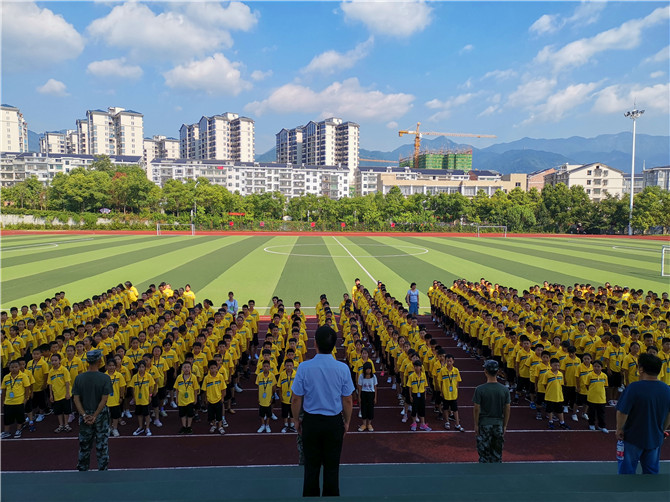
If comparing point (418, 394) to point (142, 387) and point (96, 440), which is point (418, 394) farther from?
point (96, 440)

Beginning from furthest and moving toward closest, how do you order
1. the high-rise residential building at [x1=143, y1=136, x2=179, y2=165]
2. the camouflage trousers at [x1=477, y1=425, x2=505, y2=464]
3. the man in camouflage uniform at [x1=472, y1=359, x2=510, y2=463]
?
the high-rise residential building at [x1=143, y1=136, x2=179, y2=165] → the camouflage trousers at [x1=477, y1=425, x2=505, y2=464] → the man in camouflage uniform at [x1=472, y1=359, x2=510, y2=463]

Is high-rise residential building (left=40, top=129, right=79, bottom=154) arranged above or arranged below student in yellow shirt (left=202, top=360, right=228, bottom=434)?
above

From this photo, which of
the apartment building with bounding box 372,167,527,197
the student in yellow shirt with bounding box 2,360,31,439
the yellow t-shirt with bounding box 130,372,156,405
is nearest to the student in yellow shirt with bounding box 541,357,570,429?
the yellow t-shirt with bounding box 130,372,156,405

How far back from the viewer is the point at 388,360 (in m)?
9.45

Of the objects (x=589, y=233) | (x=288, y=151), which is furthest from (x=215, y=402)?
(x=288, y=151)

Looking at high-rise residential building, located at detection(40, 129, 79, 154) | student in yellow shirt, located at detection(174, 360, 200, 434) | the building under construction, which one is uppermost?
high-rise residential building, located at detection(40, 129, 79, 154)

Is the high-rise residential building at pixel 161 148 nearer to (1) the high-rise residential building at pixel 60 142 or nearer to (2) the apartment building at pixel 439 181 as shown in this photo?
(1) the high-rise residential building at pixel 60 142

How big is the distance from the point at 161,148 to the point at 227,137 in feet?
109

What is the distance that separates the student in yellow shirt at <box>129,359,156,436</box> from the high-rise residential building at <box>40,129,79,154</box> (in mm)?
190964

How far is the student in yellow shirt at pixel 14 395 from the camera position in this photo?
22.1 ft

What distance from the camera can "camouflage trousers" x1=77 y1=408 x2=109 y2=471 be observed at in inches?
205

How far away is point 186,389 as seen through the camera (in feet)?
23.1

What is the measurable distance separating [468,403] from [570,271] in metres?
20.8

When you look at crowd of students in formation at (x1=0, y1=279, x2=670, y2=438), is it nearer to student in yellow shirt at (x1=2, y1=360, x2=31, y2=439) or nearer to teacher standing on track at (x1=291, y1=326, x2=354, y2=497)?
student in yellow shirt at (x1=2, y1=360, x2=31, y2=439)
